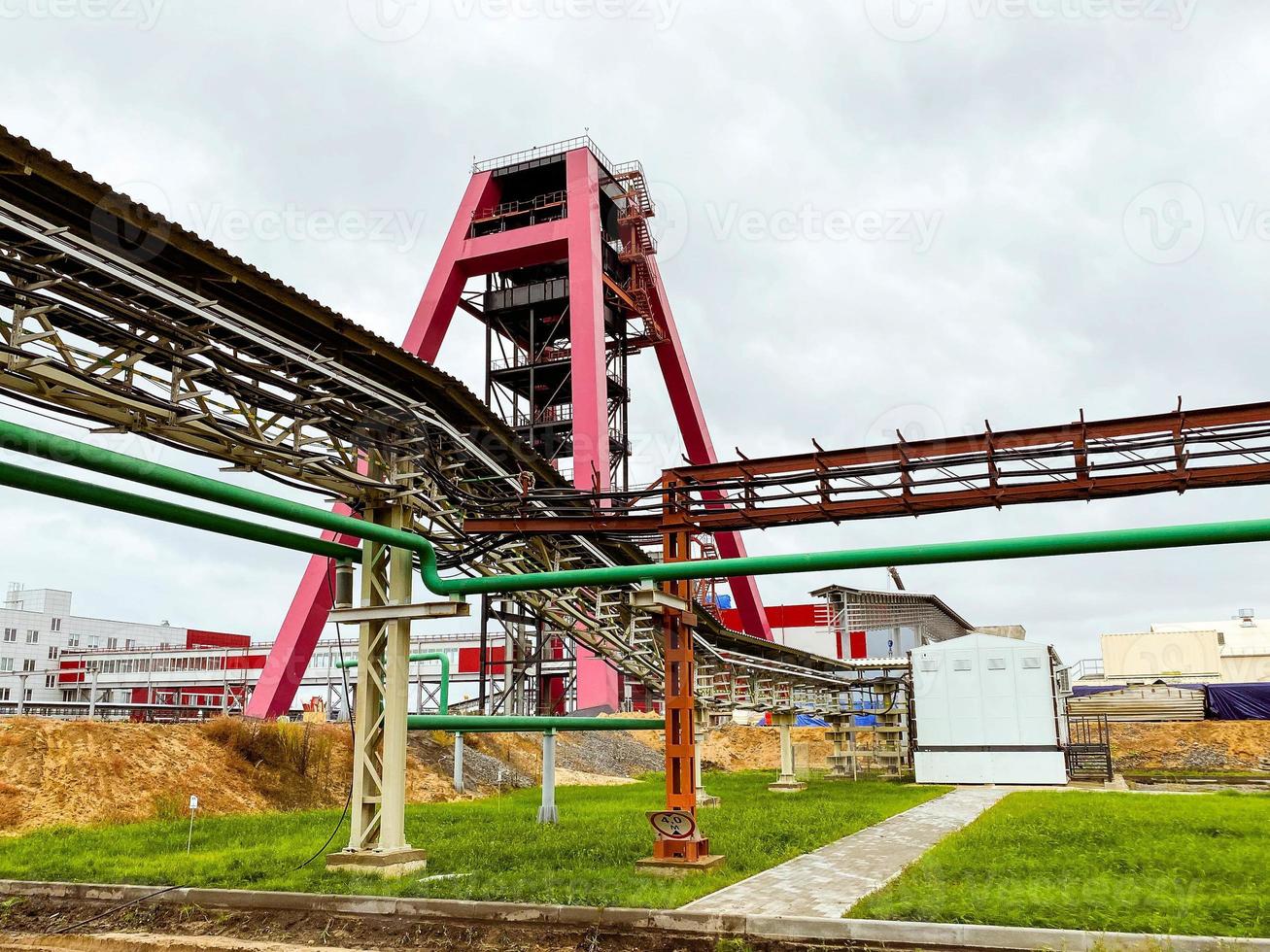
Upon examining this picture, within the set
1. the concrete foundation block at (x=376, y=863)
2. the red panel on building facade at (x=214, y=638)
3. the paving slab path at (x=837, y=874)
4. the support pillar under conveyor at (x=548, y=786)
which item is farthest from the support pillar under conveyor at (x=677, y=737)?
the red panel on building facade at (x=214, y=638)

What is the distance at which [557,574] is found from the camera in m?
9.12

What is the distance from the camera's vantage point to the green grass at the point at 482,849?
10.7m

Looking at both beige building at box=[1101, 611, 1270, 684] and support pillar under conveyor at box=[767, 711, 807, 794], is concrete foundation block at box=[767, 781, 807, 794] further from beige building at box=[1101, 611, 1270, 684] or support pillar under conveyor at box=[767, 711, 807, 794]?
beige building at box=[1101, 611, 1270, 684]

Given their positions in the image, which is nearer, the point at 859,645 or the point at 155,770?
the point at 155,770

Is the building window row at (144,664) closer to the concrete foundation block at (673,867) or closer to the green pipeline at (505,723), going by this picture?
the green pipeline at (505,723)

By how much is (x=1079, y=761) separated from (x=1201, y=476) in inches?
1102

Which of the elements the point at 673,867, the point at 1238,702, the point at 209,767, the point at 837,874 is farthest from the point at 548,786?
the point at 1238,702

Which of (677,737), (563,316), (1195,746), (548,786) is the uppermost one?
(563,316)

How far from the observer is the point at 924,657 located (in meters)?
33.5

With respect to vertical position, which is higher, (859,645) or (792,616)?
(792,616)

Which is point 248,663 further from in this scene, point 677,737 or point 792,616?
point 677,737

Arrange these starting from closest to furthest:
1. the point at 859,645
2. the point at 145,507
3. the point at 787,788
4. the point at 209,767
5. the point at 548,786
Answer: the point at 145,507
the point at 548,786
the point at 209,767
the point at 787,788
the point at 859,645

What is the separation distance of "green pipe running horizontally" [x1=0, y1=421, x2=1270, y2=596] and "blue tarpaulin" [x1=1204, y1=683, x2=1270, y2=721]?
4391 centimetres

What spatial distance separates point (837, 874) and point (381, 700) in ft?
20.7
